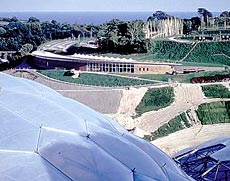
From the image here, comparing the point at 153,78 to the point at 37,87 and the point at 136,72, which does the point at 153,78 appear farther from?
the point at 37,87

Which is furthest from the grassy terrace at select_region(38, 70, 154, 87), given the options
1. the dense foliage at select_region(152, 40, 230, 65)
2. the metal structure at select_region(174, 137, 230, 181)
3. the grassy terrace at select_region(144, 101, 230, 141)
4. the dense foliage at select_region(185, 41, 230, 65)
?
the metal structure at select_region(174, 137, 230, 181)

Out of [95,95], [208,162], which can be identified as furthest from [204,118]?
[208,162]

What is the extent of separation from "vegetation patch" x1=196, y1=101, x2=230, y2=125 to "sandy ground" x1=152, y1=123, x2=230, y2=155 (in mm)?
516

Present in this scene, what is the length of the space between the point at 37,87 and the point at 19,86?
3.32 ft

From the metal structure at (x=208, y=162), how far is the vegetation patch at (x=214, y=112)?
13638 mm

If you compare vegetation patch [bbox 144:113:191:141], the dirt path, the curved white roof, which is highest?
the curved white roof

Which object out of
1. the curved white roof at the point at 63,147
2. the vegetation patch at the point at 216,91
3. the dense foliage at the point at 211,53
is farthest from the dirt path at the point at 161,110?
the dense foliage at the point at 211,53

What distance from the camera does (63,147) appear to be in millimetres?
10672

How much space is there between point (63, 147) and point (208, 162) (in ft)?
20.6

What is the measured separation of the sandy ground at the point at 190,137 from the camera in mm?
26578

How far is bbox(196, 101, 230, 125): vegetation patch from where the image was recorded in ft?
101

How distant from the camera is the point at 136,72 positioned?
43906mm

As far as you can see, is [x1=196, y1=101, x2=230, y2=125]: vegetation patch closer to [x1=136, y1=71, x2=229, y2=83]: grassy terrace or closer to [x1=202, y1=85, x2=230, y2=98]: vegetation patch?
[x1=202, y1=85, x2=230, y2=98]: vegetation patch

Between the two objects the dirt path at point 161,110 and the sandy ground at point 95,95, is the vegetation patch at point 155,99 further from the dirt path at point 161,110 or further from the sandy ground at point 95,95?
the sandy ground at point 95,95
